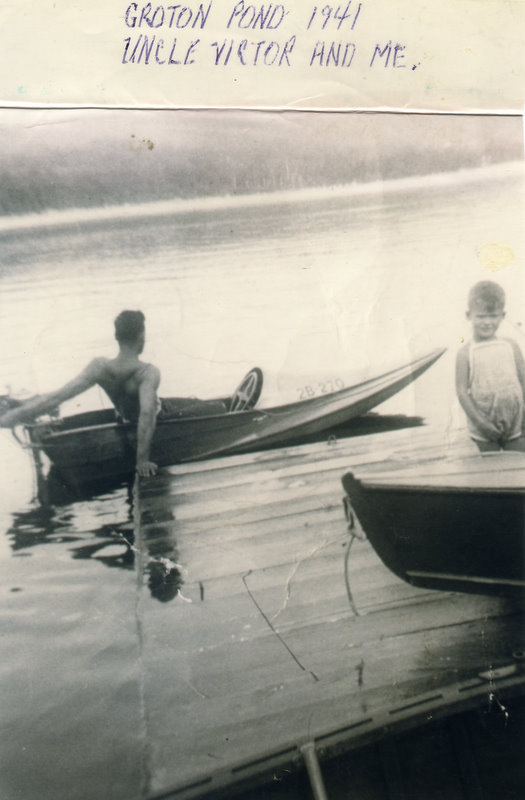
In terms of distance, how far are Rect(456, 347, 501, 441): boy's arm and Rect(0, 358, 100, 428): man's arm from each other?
0.43 metres

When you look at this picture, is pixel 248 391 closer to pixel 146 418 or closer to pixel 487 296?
pixel 146 418

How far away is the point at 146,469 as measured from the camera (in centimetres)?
73

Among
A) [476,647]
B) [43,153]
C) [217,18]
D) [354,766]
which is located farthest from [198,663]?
[217,18]

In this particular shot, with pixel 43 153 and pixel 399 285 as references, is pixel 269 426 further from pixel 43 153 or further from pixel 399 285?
pixel 43 153

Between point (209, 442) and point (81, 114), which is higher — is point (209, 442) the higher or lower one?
the lower one

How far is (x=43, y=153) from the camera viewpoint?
2.27 feet

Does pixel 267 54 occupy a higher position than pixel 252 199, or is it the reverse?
pixel 267 54

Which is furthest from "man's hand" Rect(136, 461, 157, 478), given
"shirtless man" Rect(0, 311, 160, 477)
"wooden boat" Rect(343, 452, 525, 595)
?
"wooden boat" Rect(343, 452, 525, 595)

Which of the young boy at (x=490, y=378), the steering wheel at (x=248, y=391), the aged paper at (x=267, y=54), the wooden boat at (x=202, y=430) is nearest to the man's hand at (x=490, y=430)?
the young boy at (x=490, y=378)

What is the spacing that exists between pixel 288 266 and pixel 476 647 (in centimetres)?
50

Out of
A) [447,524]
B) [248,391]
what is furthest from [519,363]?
[248,391]

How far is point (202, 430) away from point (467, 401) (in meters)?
0.33

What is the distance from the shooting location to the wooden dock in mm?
679
